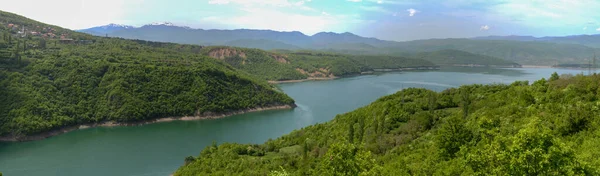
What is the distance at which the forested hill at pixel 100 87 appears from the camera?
2079 inches

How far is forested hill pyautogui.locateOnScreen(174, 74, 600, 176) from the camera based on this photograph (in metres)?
8.47

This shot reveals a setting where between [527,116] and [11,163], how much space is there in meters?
46.0

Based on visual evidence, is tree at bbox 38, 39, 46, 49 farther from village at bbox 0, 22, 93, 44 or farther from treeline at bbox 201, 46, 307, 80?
treeline at bbox 201, 46, 307, 80

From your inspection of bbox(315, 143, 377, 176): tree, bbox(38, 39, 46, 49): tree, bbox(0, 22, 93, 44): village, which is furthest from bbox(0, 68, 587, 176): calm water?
bbox(0, 22, 93, 44): village

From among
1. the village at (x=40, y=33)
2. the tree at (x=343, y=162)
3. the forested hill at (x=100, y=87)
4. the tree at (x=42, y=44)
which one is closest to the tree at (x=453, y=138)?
the tree at (x=343, y=162)

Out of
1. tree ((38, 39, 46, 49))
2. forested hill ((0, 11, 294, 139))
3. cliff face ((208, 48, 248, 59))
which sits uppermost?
cliff face ((208, 48, 248, 59))

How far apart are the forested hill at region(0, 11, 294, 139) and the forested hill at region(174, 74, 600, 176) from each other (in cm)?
2885

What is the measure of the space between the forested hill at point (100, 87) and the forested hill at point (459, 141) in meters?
28.9

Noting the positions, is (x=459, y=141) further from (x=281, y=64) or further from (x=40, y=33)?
(x=281, y=64)

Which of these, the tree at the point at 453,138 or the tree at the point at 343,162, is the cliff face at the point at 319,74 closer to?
the tree at the point at 453,138

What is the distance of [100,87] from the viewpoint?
62719mm

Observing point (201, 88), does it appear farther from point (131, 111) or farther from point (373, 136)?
point (373, 136)

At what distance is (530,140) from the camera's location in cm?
844

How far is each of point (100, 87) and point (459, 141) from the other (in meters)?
61.9
